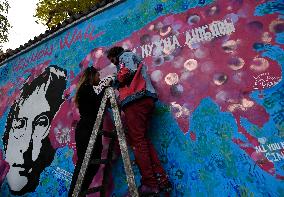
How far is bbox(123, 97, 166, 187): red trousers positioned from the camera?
3.47 meters

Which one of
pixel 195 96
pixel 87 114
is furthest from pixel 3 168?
pixel 195 96

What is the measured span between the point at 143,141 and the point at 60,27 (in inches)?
137

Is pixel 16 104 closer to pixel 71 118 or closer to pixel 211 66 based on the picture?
pixel 71 118

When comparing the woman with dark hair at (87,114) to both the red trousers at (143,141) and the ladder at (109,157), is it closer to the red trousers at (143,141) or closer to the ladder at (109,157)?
the ladder at (109,157)

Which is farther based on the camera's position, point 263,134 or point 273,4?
point 273,4

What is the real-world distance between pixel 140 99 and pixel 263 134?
1.48m

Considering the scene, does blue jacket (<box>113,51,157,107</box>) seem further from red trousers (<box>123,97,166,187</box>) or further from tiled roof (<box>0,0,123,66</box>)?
tiled roof (<box>0,0,123,66</box>)

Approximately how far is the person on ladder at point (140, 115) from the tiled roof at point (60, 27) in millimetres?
1569

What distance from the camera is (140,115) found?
3.72m

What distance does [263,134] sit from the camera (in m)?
3.26

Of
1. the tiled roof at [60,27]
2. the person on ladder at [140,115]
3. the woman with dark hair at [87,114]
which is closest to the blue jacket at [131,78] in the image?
the person on ladder at [140,115]

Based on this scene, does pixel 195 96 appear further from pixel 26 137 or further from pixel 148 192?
pixel 26 137

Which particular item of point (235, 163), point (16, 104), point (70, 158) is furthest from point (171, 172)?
point (16, 104)

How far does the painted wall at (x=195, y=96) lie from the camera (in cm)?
330
